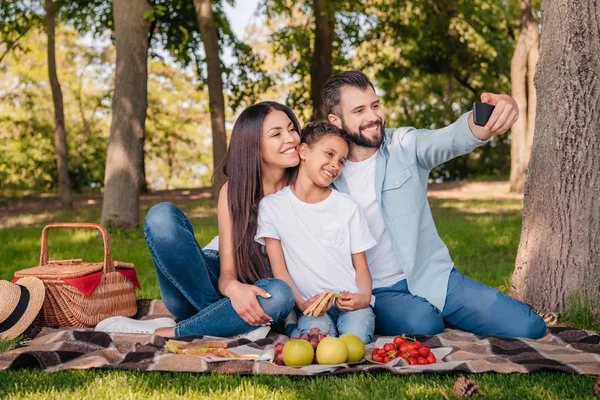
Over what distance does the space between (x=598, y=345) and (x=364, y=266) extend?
52.3 inches

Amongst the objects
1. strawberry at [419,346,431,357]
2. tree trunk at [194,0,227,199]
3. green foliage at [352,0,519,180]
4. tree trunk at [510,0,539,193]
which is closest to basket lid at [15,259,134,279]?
strawberry at [419,346,431,357]

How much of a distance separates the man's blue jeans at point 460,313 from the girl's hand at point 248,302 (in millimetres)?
735

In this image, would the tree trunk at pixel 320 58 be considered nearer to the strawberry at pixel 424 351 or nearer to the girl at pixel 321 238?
the girl at pixel 321 238

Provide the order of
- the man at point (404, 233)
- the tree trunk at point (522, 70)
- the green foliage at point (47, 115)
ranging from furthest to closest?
1. the green foliage at point (47, 115)
2. the tree trunk at point (522, 70)
3. the man at point (404, 233)

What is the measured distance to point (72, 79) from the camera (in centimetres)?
2500

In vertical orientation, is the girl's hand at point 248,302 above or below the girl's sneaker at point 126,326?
above

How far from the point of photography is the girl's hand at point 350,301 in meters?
3.83

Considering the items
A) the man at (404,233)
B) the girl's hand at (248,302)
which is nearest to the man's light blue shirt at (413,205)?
the man at (404,233)

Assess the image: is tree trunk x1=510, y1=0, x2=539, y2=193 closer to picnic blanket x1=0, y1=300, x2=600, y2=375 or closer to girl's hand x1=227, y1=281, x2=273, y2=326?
picnic blanket x1=0, y1=300, x2=600, y2=375

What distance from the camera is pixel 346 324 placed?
3.91 metres

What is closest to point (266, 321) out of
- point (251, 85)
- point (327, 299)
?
point (327, 299)

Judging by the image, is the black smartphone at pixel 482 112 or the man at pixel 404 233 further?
the man at pixel 404 233

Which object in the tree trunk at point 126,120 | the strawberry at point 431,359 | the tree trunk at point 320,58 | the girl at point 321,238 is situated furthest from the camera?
the tree trunk at point 320,58

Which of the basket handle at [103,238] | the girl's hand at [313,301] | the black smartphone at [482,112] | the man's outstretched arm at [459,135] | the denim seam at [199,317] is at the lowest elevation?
the denim seam at [199,317]
